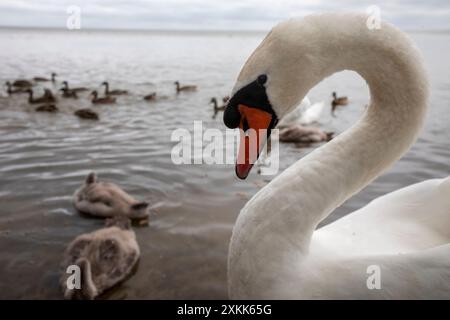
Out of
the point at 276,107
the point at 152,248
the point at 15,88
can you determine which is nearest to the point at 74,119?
the point at 15,88

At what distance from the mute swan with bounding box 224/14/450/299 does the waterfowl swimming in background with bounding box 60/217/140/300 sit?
2279mm

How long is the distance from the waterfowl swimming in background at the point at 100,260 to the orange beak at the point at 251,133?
8.87 feet

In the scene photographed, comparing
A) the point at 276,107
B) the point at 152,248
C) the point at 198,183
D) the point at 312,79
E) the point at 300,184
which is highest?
the point at 312,79

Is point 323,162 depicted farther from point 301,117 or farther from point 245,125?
point 301,117

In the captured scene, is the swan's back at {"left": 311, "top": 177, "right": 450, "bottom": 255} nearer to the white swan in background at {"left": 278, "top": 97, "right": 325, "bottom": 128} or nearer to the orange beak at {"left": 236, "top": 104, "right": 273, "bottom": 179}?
the orange beak at {"left": 236, "top": 104, "right": 273, "bottom": 179}

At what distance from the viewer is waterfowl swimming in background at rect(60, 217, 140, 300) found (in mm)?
4668

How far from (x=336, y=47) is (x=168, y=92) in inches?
675

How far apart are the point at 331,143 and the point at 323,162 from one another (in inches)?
6.4

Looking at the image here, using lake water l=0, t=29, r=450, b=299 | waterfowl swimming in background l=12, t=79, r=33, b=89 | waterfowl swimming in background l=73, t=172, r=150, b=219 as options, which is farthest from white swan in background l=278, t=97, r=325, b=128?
waterfowl swimming in background l=12, t=79, r=33, b=89

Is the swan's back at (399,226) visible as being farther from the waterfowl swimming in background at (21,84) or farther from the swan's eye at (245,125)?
the waterfowl swimming in background at (21,84)

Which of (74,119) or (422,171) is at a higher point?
(74,119)

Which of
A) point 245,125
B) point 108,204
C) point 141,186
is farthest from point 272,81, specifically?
point 141,186

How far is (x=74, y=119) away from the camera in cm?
1308

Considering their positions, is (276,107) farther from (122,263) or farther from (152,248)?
(152,248)
